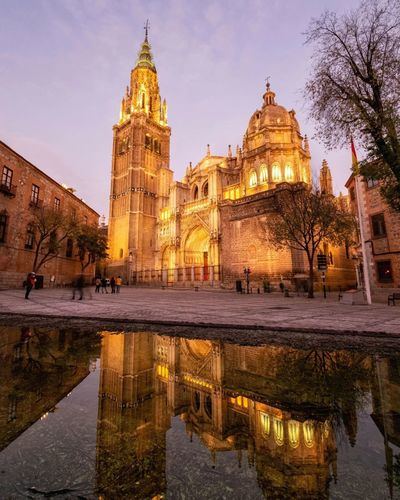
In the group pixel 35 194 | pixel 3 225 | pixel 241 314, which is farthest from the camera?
pixel 35 194

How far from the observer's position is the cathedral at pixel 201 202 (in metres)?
25.5

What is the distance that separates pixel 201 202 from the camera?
35.0m

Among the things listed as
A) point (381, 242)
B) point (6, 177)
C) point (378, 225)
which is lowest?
point (381, 242)

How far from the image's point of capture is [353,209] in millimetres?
21359

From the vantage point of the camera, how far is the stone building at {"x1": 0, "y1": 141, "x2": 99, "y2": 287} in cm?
1881

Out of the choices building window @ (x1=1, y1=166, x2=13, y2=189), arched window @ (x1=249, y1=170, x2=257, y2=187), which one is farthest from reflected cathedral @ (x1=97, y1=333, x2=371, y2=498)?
arched window @ (x1=249, y1=170, x2=257, y2=187)

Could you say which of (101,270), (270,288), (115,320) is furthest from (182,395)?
(101,270)

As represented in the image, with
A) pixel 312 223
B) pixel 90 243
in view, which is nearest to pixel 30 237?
pixel 90 243

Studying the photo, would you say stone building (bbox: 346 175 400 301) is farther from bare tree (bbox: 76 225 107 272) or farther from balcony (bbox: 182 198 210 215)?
bare tree (bbox: 76 225 107 272)

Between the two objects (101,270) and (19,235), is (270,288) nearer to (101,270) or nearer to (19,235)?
(19,235)

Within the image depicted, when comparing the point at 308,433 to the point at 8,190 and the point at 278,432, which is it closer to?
the point at 278,432

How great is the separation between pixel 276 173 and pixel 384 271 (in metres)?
18.3

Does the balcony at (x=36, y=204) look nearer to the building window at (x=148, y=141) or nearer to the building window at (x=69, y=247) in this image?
the building window at (x=69, y=247)

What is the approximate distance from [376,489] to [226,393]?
1171mm
